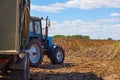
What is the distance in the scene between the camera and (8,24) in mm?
10711

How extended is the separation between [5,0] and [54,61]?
36.4 feet

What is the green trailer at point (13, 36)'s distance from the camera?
34.5 ft

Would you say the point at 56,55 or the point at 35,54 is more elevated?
the point at 35,54

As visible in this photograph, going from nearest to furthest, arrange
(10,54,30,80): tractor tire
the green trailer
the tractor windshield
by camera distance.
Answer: the green trailer → (10,54,30,80): tractor tire → the tractor windshield

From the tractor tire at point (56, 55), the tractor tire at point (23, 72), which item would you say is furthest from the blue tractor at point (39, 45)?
the tractor tire at point (23, 72)

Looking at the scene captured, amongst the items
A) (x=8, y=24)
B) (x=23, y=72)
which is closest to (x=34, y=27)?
(x=23, y=72)

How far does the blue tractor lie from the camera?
1786cm

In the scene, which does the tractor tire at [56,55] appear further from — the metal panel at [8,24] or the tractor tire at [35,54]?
the metal panel at [8,24]

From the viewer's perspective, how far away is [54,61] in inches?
849

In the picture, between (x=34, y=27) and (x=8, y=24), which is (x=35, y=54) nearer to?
(x=34, y=27)

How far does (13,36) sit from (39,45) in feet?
24.9

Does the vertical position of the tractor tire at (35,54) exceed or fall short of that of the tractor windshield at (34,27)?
it falls short

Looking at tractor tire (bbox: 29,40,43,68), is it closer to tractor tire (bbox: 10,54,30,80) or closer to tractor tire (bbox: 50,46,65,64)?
tractor tire (bbox: 50,46,65,64)

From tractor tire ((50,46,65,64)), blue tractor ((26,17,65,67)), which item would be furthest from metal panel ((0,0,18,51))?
tractor tire ((50,46,65,64))
